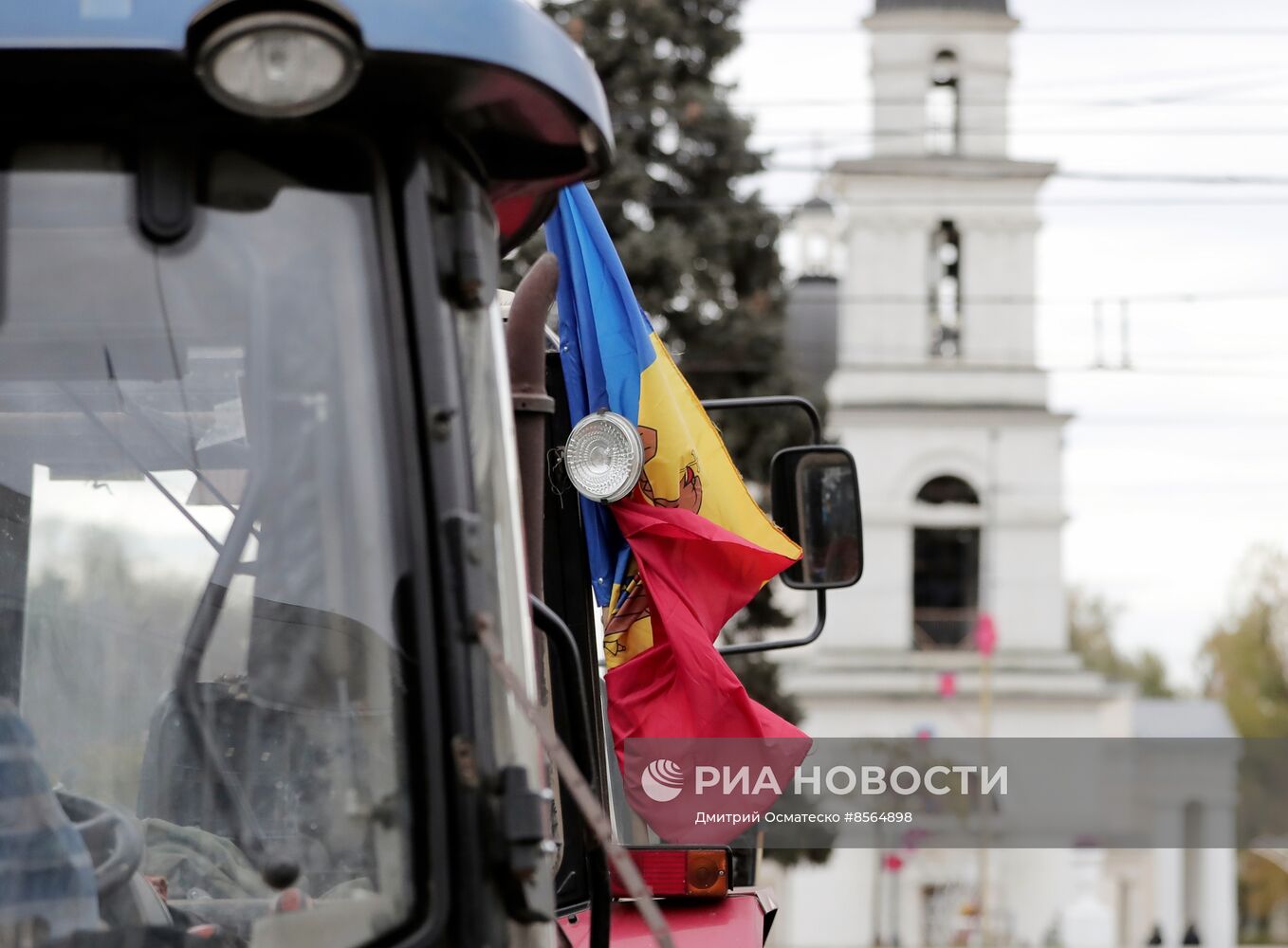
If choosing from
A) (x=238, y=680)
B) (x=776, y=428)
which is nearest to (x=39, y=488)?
(x=238, y=680)

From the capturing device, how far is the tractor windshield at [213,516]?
7.27ft

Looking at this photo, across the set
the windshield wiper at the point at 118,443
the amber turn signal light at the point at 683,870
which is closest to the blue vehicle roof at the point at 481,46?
the windshield wiper at the point at 118,443

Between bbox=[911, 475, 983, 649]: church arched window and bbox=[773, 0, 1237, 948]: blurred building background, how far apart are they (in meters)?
0.04

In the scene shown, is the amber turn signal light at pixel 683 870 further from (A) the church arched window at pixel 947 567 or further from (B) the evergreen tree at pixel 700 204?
(A) the church arched window at pixel 947 567

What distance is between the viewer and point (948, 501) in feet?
144

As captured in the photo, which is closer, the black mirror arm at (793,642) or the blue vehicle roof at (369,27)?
the blue vehicle roof at (369,27)

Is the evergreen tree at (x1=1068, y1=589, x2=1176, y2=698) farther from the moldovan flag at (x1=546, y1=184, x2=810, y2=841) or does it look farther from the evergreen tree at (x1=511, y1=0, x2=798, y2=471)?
the moldovan flag at (x1=546, y1=184, x2=810, y2=841)

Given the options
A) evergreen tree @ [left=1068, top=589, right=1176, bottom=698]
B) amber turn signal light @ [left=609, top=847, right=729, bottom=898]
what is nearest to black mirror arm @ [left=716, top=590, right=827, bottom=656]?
amber turn signal light @ [left=609, top=847, right=729, bottom=898]

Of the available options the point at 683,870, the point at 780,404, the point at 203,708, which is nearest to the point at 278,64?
the point at 203,708

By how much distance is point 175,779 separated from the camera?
2.23 metres

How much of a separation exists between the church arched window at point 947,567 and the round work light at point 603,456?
40220mm

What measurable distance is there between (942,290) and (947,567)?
20.5 ft

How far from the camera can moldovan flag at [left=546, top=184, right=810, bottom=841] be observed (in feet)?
13.5

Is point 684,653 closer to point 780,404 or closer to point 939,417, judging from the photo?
point 780,404
